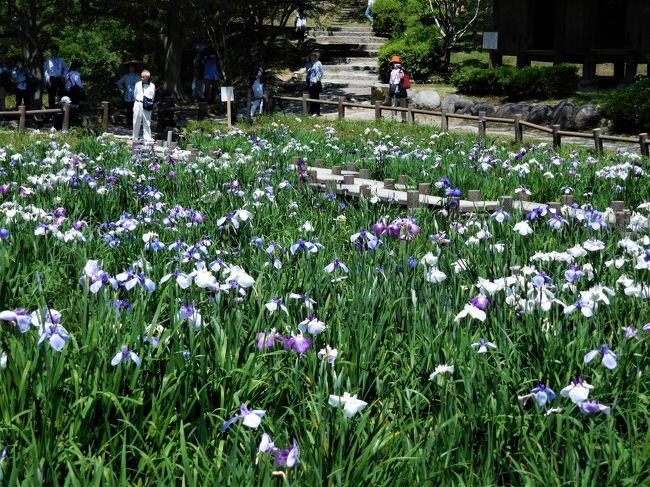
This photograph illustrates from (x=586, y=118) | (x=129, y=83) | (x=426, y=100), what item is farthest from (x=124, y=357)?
(x=426, y=100)

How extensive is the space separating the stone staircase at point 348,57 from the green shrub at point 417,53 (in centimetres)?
86

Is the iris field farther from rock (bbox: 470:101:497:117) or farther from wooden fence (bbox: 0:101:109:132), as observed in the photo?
rock (bbox: 470:101:497:117)

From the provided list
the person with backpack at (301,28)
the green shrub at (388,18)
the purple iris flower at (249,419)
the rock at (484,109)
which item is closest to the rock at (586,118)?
the rock at (484,109)

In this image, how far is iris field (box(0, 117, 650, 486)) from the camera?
280 centimetres

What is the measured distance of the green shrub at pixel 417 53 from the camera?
2772 centimetres

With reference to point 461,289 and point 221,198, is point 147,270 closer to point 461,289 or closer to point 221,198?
point 461,289

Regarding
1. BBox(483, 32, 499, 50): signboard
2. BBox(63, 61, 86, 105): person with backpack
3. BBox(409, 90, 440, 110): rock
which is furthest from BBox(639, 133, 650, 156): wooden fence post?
BBox(483, 32, 499, 50): signboard

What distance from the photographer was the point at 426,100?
77.4 ft

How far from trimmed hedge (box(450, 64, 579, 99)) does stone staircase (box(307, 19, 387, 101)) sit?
2980 millimetres

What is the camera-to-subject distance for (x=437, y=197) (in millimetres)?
8039

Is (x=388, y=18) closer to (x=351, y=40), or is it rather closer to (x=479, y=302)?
(x=351, y=40)

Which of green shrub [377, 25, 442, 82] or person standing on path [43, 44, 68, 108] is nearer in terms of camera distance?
person standing on path [43, 44, 68, 108]

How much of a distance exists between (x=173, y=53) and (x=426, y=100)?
6.64 metres

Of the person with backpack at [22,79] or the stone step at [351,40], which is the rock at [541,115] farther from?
the stone step at [351,40]
